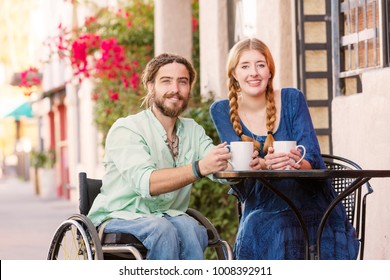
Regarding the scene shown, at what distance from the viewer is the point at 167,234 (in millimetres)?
4641

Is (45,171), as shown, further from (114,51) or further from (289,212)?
(289,212)

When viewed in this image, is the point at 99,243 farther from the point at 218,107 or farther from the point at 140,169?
the point at 218,107

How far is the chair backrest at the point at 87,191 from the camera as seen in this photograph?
504cm

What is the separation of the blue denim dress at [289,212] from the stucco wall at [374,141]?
1613 mm

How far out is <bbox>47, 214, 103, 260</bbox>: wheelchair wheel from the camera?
4582 mm

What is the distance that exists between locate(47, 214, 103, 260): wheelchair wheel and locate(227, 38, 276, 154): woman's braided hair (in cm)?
81

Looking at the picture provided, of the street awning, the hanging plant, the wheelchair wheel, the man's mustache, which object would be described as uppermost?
the hanging plant

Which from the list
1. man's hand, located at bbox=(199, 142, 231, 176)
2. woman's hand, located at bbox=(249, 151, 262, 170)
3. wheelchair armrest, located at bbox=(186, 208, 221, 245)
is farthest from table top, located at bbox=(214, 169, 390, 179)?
wheelchair armrest, located at bbox=(186, 208, 221, 245)

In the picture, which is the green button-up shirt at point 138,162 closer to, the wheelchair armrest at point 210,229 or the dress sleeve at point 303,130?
the wheelchair armrest at point 210,229

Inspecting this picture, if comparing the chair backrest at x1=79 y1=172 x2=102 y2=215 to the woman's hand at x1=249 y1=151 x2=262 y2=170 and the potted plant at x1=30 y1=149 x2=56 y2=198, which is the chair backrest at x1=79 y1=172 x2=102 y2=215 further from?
the potted plant at x1=30 y1=149 x2=56 y2=198

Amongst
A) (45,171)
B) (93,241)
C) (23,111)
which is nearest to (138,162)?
(93,241)

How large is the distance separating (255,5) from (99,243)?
17.7ft
